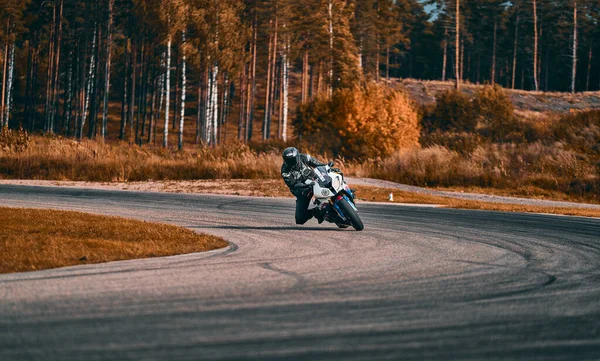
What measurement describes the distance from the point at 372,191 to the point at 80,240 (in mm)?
16406

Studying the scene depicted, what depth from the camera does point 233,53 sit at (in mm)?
58625

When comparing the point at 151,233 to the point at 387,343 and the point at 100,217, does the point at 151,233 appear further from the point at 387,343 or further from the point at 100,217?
the point at 387,343

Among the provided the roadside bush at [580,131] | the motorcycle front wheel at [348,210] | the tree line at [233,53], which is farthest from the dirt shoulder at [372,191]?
the tree line at [233,53]

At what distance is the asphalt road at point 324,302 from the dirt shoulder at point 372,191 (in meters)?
10.3

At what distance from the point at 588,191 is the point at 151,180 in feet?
57.9

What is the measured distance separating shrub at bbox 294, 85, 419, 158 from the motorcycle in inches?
1044

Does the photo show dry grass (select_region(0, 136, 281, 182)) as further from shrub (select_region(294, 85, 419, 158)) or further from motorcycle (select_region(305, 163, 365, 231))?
motorcycle (select_region(305, 163, 365, 231))

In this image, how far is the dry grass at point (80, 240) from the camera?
36.7 feet

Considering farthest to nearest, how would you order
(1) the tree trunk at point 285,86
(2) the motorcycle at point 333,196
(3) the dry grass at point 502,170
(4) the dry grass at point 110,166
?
1. (1) the tree trunk at point 285,86
2. (4) the dry grass at point 110,166
3. (3) the dry grass at point 502,170
4. (2) the motorcycle at point 333,196

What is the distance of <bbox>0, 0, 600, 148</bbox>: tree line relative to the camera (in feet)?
188

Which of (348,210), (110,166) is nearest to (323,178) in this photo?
(348,210)

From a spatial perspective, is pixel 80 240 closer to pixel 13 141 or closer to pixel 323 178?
pixel 323 178

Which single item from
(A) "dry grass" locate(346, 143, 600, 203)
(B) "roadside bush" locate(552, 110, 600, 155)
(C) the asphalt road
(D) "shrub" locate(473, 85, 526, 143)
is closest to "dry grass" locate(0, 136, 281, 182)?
(A) "dry grass" locate(346, 143, 600, 203)

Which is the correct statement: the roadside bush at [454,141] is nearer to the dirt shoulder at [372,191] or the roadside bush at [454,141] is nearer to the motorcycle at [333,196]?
the dirt shoulder at [372,191]
